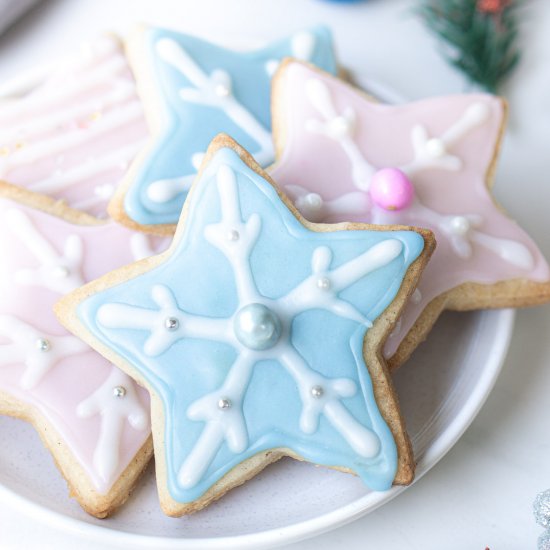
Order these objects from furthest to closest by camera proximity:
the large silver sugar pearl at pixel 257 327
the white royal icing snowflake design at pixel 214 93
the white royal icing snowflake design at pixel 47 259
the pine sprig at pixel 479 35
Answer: the pine sprig at pixel 479 35
the white royal icing snowflake design at pixel 214 93
the white royal icing snowflake design at pixel 47 259
the large silver sugar pearl at pixel 257 327

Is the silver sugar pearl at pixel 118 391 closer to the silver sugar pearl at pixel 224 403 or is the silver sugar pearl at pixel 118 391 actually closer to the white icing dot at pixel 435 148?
the silver sugar pearl at pixel 224 403

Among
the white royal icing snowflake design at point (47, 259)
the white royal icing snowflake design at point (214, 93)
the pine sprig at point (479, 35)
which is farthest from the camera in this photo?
the pine sprig at point (479, 35)

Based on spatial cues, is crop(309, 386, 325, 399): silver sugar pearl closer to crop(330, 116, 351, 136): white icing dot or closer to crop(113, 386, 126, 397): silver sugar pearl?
crop(113, 386, 126, 397): silver sugar pearl

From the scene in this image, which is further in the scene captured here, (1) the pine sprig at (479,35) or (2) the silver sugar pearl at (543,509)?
(1) the pine sprig at (479,35)

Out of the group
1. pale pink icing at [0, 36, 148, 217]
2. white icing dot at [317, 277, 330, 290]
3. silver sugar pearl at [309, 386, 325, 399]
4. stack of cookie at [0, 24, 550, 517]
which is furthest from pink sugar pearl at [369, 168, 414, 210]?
pale pink icing at [0, 36, 148, 217]

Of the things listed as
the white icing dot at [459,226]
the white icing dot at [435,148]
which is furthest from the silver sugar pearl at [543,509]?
the white icing dot at [435,148]

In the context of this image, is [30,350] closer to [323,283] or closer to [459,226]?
[323,283]

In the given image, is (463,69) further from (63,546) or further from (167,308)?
(63,546)
